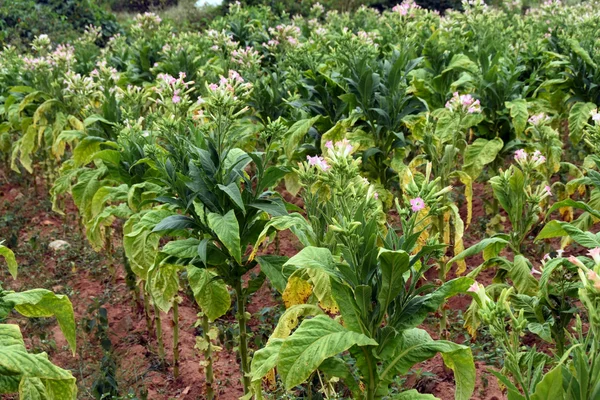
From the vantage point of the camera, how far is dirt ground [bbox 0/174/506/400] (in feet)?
14.3

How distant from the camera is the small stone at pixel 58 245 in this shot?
6.57 meters

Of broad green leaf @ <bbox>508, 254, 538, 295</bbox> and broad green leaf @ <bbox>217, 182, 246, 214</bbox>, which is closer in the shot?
broad green leaf @ <bbox>217, 182, 246, 214</bbox>

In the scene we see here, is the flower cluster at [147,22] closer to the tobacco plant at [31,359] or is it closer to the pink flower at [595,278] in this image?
the tobacco plant at [31,359]

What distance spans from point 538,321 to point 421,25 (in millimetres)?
5769

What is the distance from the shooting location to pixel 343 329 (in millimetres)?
2676

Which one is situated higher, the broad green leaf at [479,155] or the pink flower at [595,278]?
the pink flower at [595,278]

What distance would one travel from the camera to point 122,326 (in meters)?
Answer: 5.13

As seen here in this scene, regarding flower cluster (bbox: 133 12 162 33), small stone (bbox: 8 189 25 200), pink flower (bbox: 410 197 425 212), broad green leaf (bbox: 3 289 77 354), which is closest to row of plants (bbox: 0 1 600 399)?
pink flower (bbox: 410 197 425 212)

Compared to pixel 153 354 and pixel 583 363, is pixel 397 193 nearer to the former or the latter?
pixel 153 354

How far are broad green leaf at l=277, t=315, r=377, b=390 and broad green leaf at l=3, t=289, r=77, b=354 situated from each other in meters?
1.00

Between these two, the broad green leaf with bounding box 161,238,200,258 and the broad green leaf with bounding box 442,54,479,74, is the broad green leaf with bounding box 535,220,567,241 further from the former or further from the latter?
the broad green leaf with bounding box 442,54,479,74

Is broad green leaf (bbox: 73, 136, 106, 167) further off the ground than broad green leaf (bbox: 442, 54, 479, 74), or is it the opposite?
broad green leaf (bbox: 73, 136, 106, 167)

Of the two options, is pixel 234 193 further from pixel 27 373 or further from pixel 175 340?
pixel 175 340

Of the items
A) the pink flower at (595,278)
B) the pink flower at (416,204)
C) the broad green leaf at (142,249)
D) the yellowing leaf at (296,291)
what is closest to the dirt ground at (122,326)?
the broad green leaf at (142,249)
